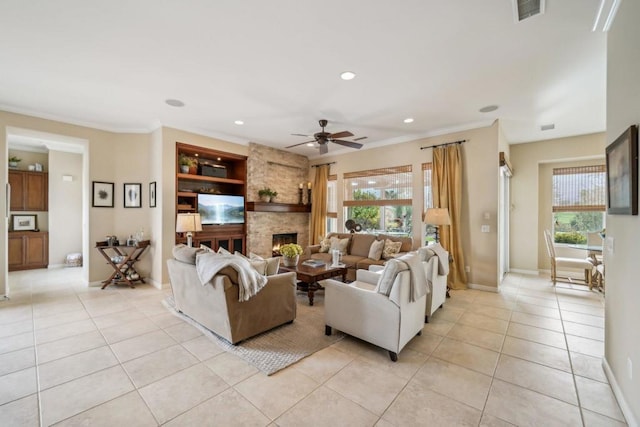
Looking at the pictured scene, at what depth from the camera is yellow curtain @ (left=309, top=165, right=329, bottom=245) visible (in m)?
7.10

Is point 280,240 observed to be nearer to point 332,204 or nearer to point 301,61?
point 332,204

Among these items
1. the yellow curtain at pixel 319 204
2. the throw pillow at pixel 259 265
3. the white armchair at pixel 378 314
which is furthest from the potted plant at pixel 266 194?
the white armchair at pixel 378 314

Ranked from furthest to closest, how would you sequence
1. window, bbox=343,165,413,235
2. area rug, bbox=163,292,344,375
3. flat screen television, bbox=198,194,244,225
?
1. window, bbox=343,165,413,235
2. flat screen television, bbox=198,194,244,225
3. area rug, bbox=163,292,344,375

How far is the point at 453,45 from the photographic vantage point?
2.61 metres

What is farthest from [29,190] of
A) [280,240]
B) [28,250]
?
[280,240]

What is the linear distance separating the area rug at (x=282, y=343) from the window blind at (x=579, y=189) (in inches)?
243

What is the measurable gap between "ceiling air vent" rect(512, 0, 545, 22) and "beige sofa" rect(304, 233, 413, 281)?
3.76 metres

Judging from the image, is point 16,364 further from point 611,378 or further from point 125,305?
point 611,378

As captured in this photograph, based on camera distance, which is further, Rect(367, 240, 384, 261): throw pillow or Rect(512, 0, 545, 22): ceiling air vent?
Rect(367, 240, 384, 261): throw pillow

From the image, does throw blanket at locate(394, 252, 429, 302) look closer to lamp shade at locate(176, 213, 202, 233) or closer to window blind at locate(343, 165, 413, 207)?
window blind at locate(343, 165, 413, 207)

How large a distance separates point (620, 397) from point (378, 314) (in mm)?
1787

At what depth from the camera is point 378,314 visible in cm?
261

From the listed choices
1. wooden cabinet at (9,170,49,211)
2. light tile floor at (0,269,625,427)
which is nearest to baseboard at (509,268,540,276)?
light tile floor at (0,269,625,427)

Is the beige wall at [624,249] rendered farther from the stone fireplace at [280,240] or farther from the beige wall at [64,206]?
the beige wall at [64,206]
